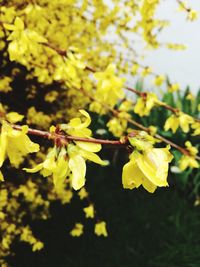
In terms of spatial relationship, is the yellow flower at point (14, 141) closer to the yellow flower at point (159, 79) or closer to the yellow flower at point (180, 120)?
the yellow flower at point (180, 120)

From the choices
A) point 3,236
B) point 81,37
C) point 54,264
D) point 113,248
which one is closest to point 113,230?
point 113,248

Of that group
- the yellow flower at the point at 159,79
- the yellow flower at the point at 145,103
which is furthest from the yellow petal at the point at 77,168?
the yellow flower at the point at 159,79

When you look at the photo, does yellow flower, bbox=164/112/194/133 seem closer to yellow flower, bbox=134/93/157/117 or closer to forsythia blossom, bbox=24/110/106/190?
yellow flower, bbox=134/93/157/117

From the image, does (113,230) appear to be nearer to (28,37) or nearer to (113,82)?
(113,82)

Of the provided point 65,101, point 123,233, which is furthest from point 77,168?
point 65,101

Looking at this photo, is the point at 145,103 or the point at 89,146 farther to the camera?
the point at 145,103

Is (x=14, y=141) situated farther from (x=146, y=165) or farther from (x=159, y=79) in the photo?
(x=159, y=79)

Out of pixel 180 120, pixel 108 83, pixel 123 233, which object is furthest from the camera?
pixel 123 233

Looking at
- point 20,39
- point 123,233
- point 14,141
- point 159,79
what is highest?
point 14,141
